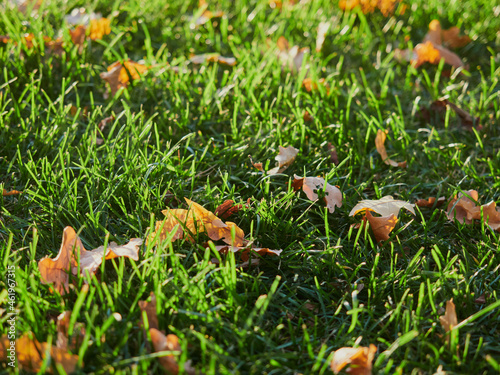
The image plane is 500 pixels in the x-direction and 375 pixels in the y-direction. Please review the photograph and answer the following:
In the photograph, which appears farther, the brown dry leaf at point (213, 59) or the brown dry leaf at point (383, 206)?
the brown dry leaf at point (213, 59)

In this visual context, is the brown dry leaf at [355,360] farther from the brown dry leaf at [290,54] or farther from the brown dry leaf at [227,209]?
the brown dry leaf at [290,54]

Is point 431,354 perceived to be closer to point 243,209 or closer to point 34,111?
point 243,209

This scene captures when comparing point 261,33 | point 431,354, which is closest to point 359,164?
point 431,354

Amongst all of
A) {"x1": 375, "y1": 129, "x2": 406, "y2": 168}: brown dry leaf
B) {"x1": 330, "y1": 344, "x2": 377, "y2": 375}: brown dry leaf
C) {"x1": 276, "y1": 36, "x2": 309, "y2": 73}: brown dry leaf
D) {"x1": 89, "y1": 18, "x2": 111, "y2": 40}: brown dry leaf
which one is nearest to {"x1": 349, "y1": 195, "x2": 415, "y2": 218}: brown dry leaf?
{"x1": 375, "y1": 129, "x2": 406, "y2": 168}: brown dry leaf

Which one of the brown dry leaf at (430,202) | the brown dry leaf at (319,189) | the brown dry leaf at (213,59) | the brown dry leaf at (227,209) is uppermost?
the brown dry leaf at (213,59)

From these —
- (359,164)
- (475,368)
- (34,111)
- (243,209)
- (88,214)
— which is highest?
(34,111)

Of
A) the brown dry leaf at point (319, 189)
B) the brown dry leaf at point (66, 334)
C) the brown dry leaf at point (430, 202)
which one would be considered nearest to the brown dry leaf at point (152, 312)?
the brown dry leaf at point (66, 334)

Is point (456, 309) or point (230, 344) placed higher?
point (230, 344)
